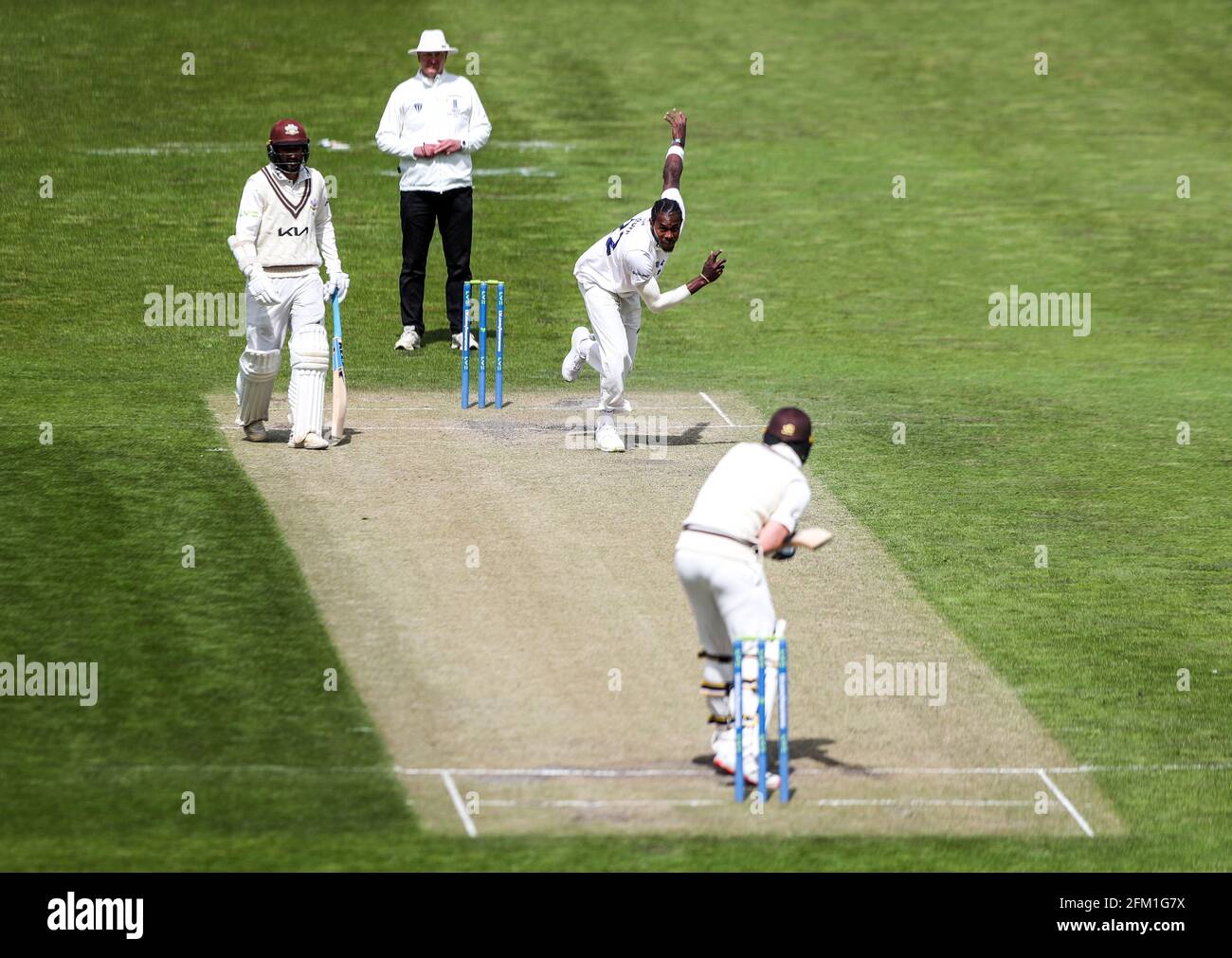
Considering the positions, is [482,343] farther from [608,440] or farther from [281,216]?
[281,216]

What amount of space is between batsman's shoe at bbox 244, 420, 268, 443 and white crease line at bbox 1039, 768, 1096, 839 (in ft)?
26.1

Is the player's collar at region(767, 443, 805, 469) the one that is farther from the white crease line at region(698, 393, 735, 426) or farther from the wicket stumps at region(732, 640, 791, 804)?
the white crease line at region(698, 393, 735, 426)

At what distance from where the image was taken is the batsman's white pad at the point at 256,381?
1575 cm

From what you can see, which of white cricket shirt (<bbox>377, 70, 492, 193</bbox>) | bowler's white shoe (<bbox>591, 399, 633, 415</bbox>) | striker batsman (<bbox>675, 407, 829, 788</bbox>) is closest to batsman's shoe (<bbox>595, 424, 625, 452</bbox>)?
bowler's white shoe (<bbox>591, 399, 633, 415</bbox>)

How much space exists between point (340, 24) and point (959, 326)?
12.6m

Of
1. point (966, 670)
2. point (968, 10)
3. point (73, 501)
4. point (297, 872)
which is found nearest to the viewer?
point (297, 872)

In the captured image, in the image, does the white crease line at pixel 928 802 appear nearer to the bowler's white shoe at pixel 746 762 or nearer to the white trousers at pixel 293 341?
the bowler's white shoe at pixel 746 762

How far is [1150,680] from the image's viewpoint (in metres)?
12.3

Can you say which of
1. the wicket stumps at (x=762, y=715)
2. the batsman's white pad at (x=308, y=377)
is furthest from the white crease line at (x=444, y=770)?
the batsman's white pad at (x=308, y=377)

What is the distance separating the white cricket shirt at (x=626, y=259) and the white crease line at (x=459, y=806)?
651cm

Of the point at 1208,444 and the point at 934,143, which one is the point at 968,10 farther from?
the point at 1208,444

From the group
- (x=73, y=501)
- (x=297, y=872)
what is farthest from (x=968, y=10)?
(x=297, y=872)

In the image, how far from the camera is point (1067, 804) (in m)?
10.6

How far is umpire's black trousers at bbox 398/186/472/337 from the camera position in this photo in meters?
19.4
